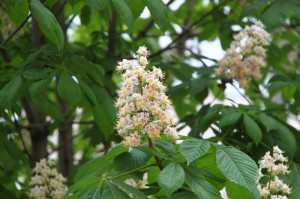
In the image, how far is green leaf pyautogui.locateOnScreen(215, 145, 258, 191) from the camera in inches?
80.4

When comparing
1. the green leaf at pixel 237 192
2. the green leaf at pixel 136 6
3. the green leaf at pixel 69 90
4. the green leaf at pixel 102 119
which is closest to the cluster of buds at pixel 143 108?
the green leaf at pixel 237 192

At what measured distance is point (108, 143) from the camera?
4156 millimetres

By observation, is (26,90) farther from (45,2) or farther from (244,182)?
(244,182)

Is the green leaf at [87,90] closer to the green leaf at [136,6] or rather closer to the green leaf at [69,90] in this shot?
the green leaf at [69,90]

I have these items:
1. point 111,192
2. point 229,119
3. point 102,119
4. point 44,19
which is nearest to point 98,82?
point 102,119

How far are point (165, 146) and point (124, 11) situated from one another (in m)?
0.65

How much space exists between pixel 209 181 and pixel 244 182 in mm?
324

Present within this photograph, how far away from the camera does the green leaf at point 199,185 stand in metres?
2.07

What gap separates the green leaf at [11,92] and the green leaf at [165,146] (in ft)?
2.71

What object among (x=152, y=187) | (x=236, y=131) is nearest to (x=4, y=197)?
(x=152, y=187)

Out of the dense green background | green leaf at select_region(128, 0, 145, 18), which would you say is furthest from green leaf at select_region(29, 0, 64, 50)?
green leaf at select_region(128, 0, 145, 18)

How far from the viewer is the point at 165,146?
231cm

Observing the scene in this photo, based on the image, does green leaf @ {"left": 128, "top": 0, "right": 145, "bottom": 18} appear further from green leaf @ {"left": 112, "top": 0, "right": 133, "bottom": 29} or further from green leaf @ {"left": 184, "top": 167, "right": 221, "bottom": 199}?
green leaf @ {"left": 184, "top": 167, "right": 221, "bottom": 199}

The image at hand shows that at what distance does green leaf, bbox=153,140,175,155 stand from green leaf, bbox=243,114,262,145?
2.52 ft
